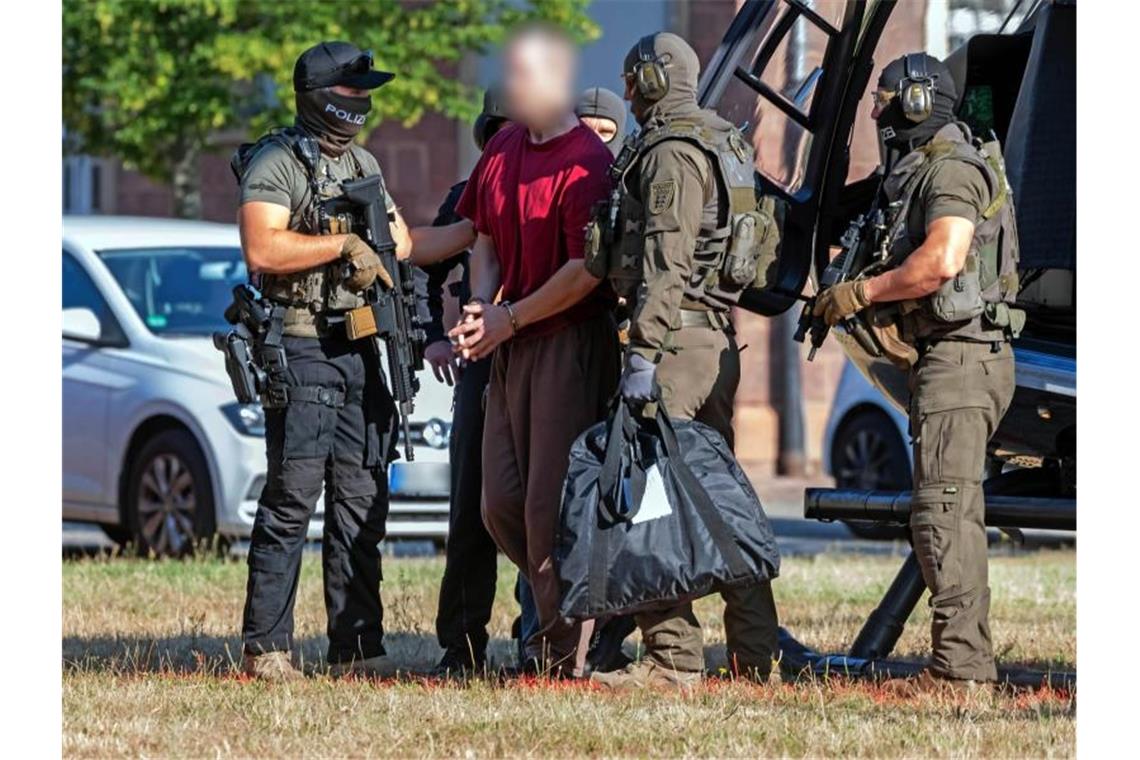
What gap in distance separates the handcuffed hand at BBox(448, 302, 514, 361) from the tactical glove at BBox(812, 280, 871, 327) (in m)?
0.90

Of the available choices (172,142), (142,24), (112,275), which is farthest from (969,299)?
(172,142)

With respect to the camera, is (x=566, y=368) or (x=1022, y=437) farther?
(x=1022, y=437)

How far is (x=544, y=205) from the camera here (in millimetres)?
6777

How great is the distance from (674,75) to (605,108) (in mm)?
1139

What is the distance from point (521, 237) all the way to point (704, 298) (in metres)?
0.63

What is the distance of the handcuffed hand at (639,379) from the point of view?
623cm

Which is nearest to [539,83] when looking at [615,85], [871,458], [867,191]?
[867,191]

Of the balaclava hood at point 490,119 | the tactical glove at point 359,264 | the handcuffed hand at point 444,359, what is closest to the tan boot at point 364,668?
the handcuffed hand at point 444,359

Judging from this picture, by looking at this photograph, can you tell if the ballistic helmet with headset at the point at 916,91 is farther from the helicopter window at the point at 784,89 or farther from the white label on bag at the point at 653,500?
the white label on bag at the point at 653,500

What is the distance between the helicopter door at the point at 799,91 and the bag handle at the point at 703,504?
996 millimetres

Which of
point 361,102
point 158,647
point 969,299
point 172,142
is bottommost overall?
point 158,647

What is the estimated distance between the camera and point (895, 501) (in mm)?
7055
